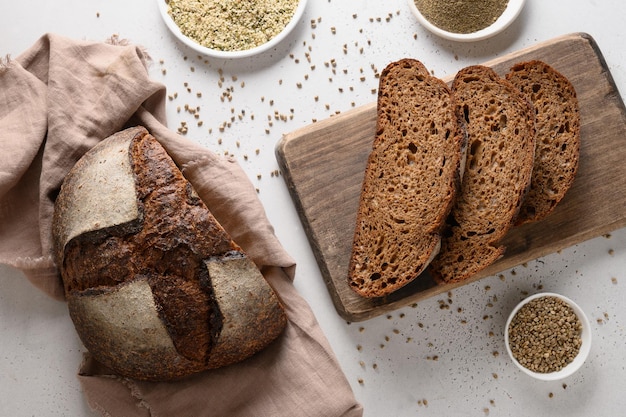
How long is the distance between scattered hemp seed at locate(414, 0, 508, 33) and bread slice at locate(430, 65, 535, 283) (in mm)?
374

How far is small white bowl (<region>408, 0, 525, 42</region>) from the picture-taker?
→ 2840 millimetres

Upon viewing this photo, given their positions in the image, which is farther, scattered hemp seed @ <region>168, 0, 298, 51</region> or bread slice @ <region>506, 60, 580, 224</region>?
scattered hemp seed @ <region>168, 0, 298, 51</region>

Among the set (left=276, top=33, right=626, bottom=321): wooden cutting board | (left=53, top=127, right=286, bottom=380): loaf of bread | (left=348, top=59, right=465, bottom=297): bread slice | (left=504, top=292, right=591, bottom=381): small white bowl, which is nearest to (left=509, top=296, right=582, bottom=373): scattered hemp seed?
(left=504, top=292, right=591, bottom=381): small white bowl

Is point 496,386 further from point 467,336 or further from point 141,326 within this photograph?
point 141,326

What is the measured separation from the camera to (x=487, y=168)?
2.55m

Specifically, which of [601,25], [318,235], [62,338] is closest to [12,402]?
[62,338]

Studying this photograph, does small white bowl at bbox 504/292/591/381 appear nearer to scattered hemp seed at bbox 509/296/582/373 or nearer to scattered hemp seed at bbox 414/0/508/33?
scattered hemp seed at bbox 509/296/582/373

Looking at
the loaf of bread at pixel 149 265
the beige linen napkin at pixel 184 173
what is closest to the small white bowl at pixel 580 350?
the beige linen napkin at pixel 184 173

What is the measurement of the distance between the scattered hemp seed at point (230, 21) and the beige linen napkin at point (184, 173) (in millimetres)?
320

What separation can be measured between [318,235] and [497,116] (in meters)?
0.80

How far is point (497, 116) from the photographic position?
2547 millimetres

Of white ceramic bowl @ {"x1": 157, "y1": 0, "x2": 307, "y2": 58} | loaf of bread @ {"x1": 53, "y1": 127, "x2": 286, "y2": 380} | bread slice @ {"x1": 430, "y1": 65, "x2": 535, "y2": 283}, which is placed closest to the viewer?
loaf of bread @ {"x1": 53, "y1": 127, "x2": 286, "y2": 380}

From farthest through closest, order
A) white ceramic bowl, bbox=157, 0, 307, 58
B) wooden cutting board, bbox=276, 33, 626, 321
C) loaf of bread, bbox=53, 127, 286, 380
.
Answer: white ceramic bowl, bbox=157, 0, 307, 58, wooden cutting board, bbox=276, 33, 626, 321, loaf of bread, bbox=53, 127, 286, 380

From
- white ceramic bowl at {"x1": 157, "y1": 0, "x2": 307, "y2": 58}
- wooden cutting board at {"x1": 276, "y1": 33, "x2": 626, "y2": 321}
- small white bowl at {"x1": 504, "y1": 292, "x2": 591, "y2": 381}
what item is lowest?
small white bowl at {"x1": 504, "y1": 292, "x2": 591, "y2": 381}
